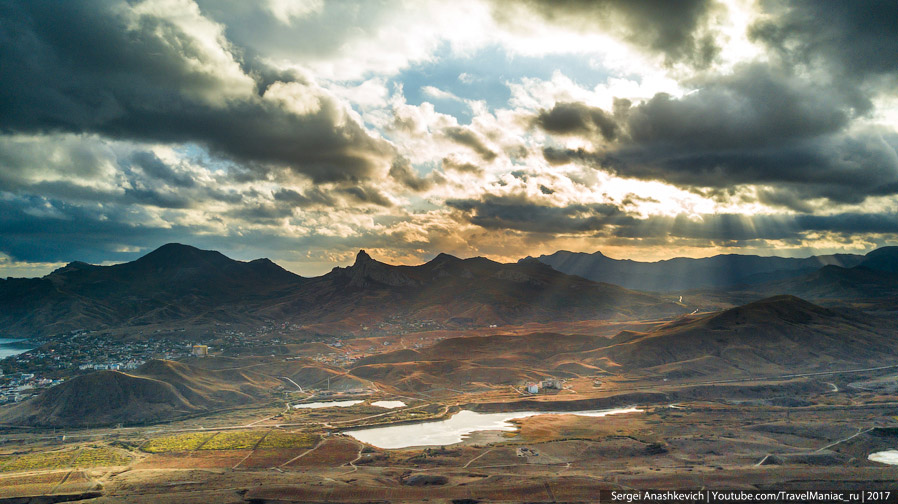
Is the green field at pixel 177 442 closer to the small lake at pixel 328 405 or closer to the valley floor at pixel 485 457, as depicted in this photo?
the valley floor at pixel 485 457

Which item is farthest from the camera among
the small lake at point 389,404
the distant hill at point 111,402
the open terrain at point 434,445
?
the small lake at point 389,404

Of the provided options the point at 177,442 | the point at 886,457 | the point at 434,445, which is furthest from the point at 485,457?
the point at 886,457

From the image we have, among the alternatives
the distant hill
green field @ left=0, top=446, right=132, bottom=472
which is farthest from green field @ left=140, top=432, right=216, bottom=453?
the distant hill

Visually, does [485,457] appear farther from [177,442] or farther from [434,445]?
[177,442]

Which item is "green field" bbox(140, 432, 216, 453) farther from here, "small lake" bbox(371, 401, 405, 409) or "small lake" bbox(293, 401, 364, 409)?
"small lake" bbox(371, 401, 405, 409)

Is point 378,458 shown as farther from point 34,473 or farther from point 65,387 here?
point 65,387

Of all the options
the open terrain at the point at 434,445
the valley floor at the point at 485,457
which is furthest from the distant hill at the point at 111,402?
the valley floor at the point at 485,457
